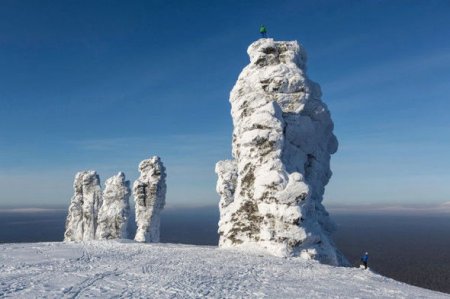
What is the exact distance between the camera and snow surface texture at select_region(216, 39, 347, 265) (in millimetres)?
33969

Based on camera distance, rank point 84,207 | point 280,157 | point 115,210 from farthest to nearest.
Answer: point 84,207 < point 115,210 < point 280,157

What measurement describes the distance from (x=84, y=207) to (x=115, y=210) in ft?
38.1

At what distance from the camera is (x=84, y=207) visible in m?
67.4

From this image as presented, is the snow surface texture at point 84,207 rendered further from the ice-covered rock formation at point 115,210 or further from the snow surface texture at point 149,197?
the snow surface texture at point 149,197

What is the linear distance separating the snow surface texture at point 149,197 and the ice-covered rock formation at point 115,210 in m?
2.01

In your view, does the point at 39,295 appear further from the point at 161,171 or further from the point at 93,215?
the point at 93,215

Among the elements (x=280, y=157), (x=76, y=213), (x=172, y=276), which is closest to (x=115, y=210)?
(x=76, y=213)

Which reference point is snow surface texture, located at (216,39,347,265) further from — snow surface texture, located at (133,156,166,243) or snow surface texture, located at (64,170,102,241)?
snow surface texture, located at (64,170,102,241)

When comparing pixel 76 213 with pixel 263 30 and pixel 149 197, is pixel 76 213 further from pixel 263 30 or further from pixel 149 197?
pixel 263 30

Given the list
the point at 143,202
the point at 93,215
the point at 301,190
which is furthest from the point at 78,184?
the point at 301,190

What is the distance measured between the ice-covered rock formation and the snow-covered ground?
2646cm

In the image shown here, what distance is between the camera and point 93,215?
6662 centimetres

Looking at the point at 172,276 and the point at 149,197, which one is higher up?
the point at 149,197

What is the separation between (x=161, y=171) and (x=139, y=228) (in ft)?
30.1
